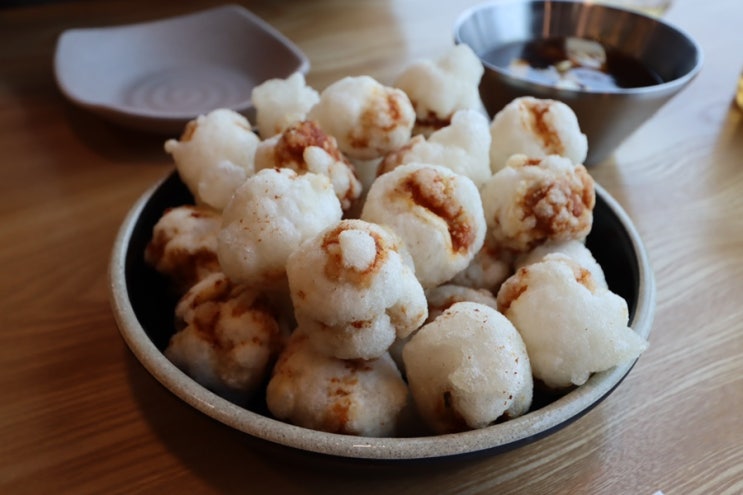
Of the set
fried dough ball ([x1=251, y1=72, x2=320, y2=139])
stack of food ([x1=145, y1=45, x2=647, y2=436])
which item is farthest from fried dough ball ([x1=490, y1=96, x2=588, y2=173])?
fried dough ball ([x1=251, y1=72, x2=320, y2=139])

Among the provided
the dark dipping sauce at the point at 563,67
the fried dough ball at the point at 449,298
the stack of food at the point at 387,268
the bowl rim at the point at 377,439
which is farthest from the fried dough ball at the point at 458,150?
the dark dipping sauce at the point at 563,67

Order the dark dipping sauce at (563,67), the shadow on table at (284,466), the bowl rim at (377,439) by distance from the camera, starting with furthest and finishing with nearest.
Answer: the dark dipping sauce at (563,67) → the shadow on table at (284,466) → the bowl rim at (377,439)

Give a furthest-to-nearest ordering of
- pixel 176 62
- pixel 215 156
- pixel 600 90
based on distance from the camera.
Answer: pixel 176 62 → pixel 600 90 → pixel 215 156

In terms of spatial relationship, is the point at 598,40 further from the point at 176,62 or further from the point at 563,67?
the point at 176,62

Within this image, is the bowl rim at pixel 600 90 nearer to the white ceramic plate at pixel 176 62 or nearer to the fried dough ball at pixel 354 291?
the white ceramic plate at pixel 176 62

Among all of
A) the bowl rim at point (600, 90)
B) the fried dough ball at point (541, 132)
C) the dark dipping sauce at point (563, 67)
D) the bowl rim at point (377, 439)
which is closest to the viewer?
the bowl rim at point (377, 439)

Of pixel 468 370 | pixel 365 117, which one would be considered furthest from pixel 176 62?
pixel 468 370
